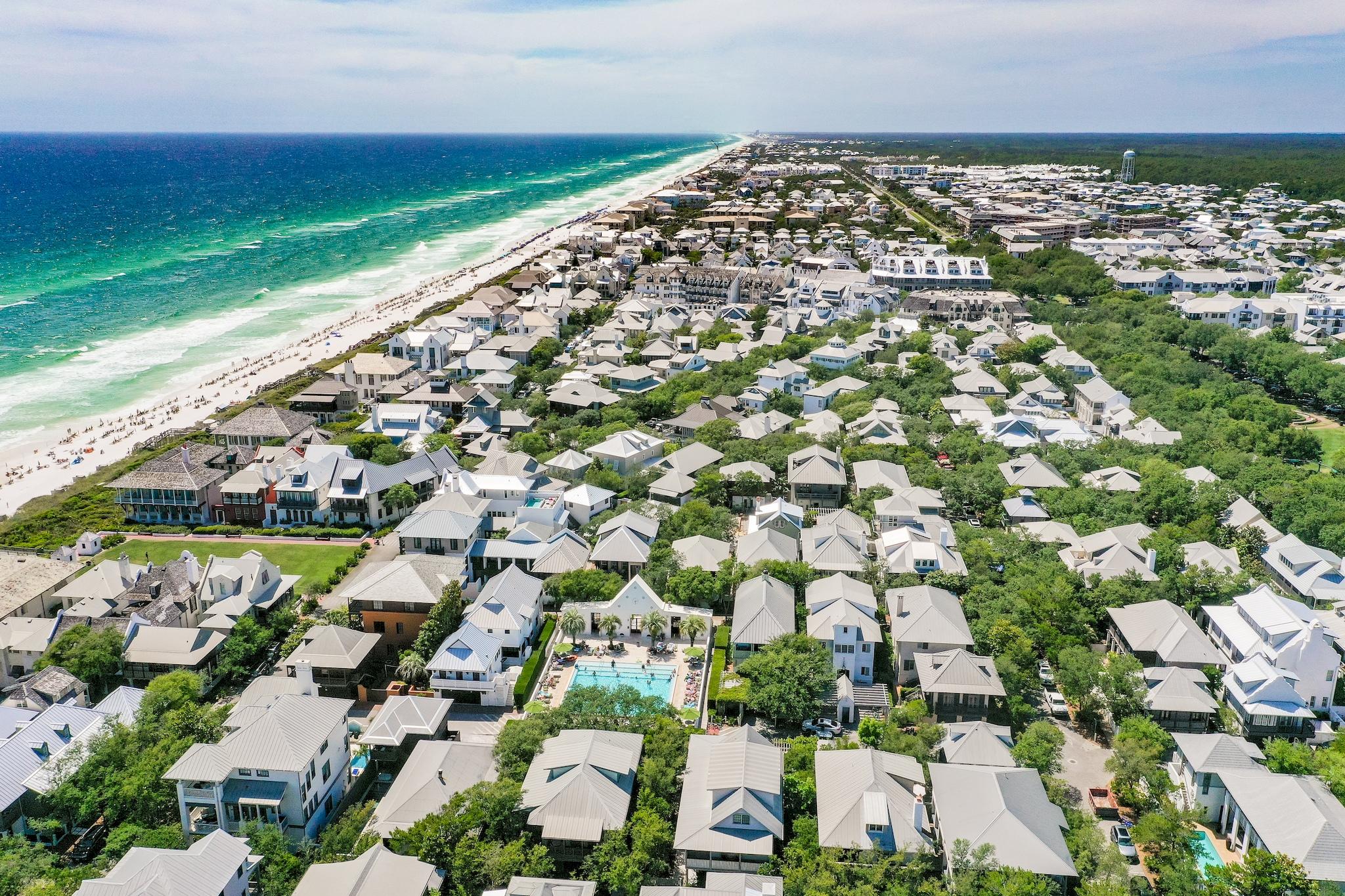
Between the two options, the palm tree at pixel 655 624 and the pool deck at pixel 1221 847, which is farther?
the palm tree at pixel 655 624

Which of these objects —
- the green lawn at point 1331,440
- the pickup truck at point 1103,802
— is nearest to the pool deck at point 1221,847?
the pickup truck at point 1103,802

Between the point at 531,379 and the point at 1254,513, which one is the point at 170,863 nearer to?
the point at 1254,513

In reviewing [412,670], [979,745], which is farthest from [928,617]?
[412,670]

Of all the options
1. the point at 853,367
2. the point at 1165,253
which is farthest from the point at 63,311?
the point at 1165,253

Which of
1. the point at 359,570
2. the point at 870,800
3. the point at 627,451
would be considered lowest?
the point at 359,570

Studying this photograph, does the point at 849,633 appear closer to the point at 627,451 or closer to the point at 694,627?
the point at 694,627

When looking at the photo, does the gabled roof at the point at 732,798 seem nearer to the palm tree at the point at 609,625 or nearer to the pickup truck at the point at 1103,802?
the pickup truck at the point at 1103,802
